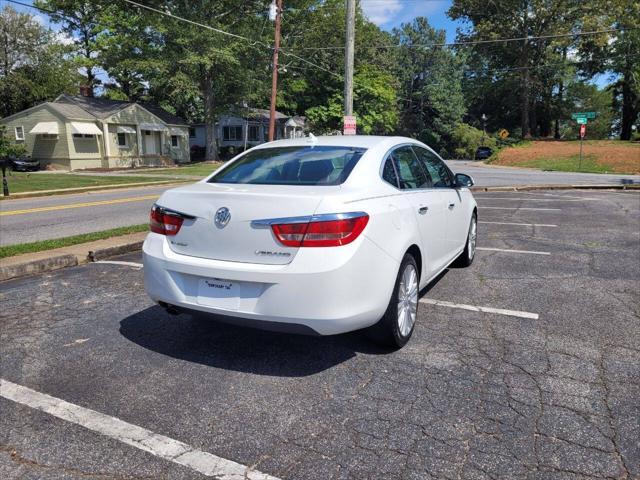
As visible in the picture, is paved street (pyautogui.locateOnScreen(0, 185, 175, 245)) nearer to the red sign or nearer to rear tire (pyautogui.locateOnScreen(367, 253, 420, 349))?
the red sign

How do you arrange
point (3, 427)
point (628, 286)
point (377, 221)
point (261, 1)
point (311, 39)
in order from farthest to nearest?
point (311, 39), point (261, 1), point (628, 286), point (377, 221), point (3, 427)

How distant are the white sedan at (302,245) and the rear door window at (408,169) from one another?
51 mm

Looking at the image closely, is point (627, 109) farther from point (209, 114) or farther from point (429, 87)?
Answer: point (209, 114)

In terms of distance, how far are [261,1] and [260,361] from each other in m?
38.3

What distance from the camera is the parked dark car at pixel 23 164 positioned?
105 ft

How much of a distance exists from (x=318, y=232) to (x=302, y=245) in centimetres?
13

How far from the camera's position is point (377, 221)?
3504mm

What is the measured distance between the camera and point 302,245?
10.7ft

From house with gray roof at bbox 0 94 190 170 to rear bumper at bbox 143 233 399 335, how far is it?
3510 centimetres

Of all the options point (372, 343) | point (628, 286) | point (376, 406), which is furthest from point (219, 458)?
point (628, 286)

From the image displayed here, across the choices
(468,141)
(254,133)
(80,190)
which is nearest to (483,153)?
(468,141)

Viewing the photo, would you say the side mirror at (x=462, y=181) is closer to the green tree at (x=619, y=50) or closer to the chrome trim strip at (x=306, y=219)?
the chrome trim strip at (x=306, y=219)

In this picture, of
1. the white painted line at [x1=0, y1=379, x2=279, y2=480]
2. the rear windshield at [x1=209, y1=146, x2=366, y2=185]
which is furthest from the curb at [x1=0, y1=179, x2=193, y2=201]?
the white painted line at [x1=0, y1=379, x2=279, y2=480]

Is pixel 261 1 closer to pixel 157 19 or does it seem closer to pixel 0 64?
pixel 157 19
